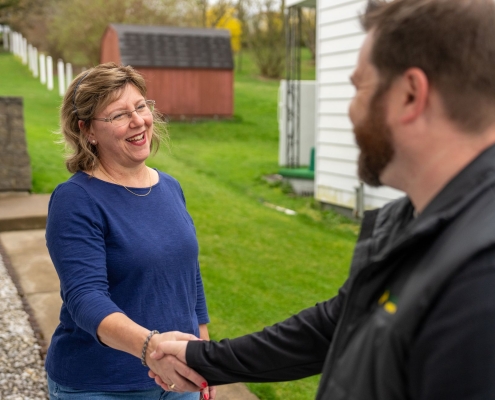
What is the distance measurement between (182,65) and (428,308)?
1961 cm

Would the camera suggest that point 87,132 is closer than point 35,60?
Yes

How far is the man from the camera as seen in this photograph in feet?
3.08

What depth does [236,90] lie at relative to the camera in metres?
28.8

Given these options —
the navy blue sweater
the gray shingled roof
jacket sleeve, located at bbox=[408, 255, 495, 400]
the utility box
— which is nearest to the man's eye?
the navy blue sweater

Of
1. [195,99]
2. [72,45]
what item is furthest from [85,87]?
[72,45]

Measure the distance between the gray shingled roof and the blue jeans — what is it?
1809 cm

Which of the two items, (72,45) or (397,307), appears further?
(72,45)

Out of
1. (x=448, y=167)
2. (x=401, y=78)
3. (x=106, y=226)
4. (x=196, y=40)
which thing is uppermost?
(x=196, y=40)

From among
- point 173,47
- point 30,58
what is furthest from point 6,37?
point 173,47

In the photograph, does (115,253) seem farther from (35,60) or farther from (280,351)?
(35,60)

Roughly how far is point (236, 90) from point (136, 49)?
947 centimetres

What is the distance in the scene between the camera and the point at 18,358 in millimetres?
3889

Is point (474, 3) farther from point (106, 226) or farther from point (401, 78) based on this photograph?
point (106, 226)

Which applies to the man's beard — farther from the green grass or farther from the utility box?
the utility box
